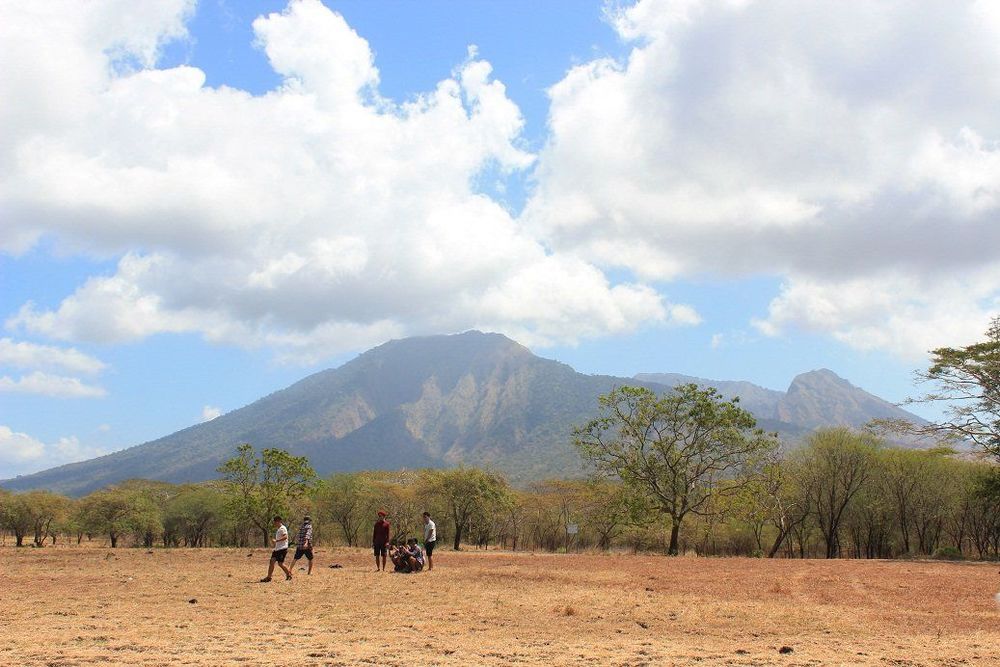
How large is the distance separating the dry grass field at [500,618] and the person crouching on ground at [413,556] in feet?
2.97

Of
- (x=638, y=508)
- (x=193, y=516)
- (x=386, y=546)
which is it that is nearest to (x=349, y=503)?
(x=193, y=516)

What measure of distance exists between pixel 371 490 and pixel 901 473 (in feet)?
164

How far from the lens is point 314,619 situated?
14297 millimetres

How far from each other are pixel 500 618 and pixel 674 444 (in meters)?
30.4

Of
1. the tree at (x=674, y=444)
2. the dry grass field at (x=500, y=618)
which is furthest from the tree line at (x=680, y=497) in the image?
the dry grass field at (x=500, y=618)

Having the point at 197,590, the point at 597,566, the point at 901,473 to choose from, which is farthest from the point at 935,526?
the point at 197,590

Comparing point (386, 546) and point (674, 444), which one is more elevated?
point (674, 444)

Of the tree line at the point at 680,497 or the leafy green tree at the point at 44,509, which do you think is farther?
the leafy green tree at the point at 44,509

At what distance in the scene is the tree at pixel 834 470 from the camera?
52625 mm

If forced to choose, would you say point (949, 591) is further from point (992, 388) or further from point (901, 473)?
point (901, 473)

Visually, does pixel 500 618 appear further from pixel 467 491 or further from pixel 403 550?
pixel 467 491

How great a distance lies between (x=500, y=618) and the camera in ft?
48.1

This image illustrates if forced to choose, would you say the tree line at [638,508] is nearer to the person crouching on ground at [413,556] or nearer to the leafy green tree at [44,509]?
the leafy green tree at [44,509]

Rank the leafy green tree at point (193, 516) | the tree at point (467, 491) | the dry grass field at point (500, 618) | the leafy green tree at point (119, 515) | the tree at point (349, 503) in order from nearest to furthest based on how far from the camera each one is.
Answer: the dry grass field at point (500, 618) < the tree at point (467, 491) < the tree at point (349, 503) < the leafy green tree at point (119, 515) < the leafy green tree at point (193, 516)
